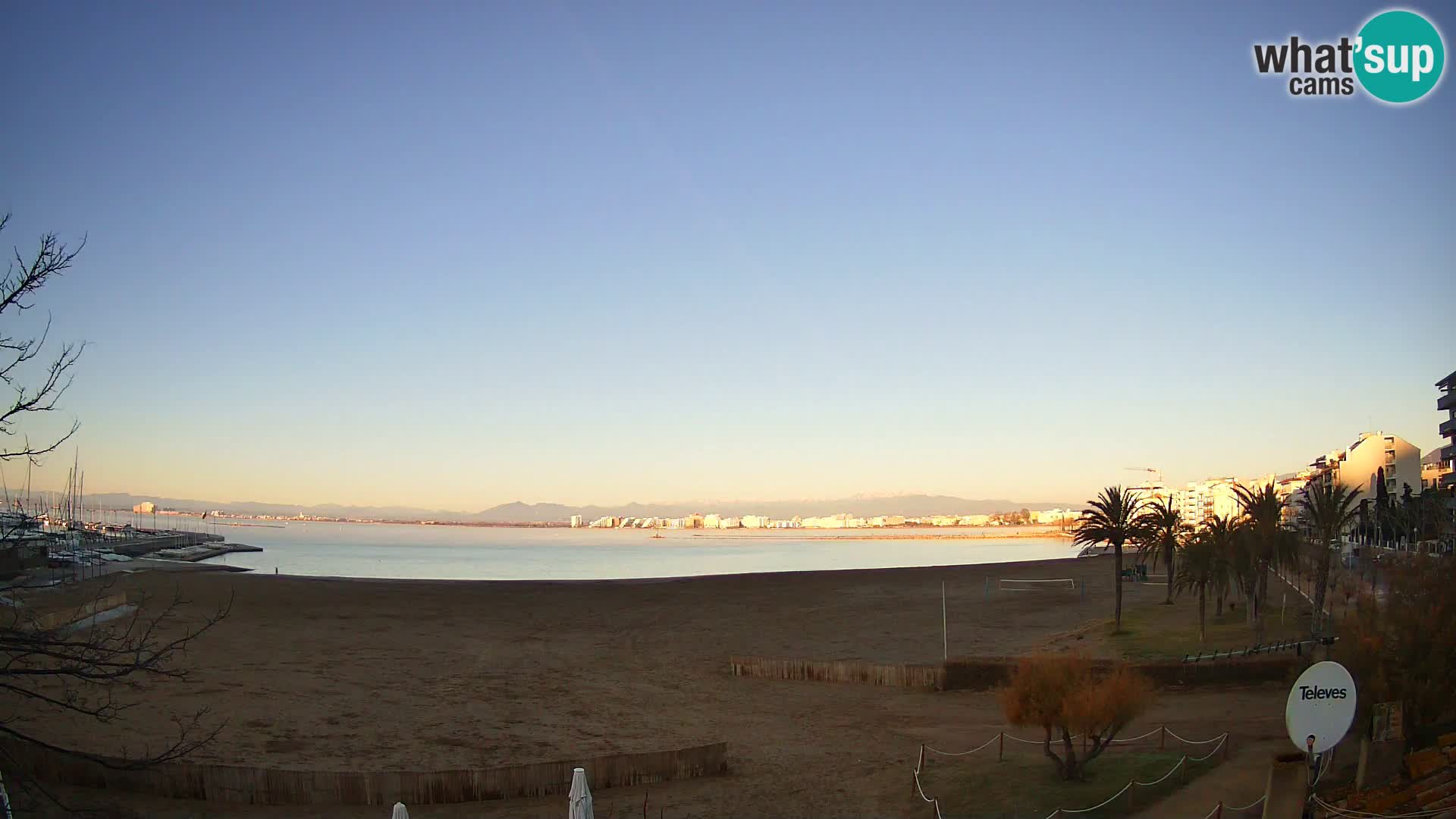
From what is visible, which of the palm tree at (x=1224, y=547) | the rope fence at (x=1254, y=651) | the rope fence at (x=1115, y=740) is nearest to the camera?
the rope fence at (x=1115, y=740)

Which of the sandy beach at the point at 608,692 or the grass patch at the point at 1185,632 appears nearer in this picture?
the sandy beach at the point at 608,692

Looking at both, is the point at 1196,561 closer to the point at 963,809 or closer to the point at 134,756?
the point at 963,809

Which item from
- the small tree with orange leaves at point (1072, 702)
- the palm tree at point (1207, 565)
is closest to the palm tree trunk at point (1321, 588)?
the palm tree at point (1207, 565)

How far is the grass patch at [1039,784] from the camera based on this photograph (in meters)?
14.3

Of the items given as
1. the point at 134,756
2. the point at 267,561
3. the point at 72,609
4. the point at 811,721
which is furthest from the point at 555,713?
the point at 267,561

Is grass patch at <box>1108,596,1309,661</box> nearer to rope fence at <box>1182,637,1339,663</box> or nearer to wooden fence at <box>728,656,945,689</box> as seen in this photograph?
rope fence at <box>1182,637,1339,663</box>

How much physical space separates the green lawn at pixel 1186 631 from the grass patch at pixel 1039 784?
8984 millimetres

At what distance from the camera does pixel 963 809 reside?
15227mm

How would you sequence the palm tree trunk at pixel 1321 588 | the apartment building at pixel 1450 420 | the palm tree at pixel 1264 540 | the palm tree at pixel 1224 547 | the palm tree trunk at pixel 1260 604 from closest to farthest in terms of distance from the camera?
the palm tree trunk at pixel 1321 588, the palm tree trunk at pixel 1260 604, the palm tree at pixel 1264 540, the palm tree at pixel 1224 547, the apartment building at pixel 1450 420

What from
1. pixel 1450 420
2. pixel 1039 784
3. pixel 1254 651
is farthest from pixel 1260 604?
pixel 1450 420

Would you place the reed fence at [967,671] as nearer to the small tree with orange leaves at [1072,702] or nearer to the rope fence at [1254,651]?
the rope fence at [1254,651]

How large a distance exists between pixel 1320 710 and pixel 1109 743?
6.72m

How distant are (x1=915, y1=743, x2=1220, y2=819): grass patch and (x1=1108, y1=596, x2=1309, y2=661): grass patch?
8852mm

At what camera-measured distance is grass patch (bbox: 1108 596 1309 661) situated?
2639 centimetres
